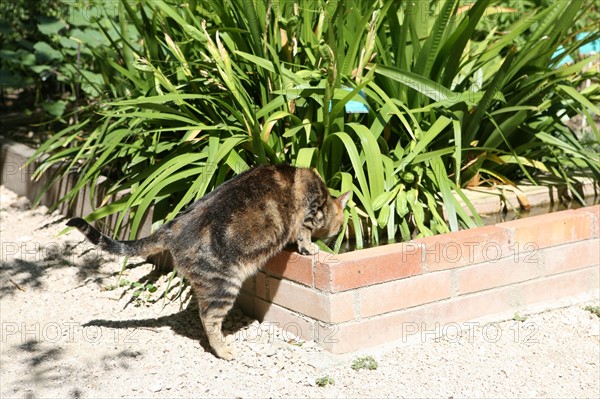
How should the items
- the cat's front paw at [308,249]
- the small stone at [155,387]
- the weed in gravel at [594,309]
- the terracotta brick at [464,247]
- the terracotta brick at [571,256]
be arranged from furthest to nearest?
1. the terracotta brick at [571,256]
2. the weed in gravel at [594,309]
3. the terracotta brick at [464,247]
4. the cat's front paw at [308,249]
5. the small stone at [155,387]

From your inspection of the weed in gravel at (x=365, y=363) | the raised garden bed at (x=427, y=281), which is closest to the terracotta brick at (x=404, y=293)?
the raised garden bed at (x=427, y=281)

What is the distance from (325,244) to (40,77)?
13.6 ft

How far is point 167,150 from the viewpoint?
5312 mm

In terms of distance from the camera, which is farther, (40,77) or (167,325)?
(40,77)

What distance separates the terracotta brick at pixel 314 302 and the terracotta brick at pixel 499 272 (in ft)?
2.54

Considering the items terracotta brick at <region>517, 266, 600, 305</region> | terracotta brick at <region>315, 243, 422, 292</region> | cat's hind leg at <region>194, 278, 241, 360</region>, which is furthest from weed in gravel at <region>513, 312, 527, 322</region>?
cat's hind leg at <region>194, 278, 241, 360</region>

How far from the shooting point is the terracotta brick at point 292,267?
4260 mm

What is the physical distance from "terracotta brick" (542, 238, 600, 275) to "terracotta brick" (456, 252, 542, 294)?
3.6 inches

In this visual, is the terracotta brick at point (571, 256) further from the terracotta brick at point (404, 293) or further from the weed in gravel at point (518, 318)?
the terracotta brick at point (404, 293)

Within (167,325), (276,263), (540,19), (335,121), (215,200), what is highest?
(540,19)

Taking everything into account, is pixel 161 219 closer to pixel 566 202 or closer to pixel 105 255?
pixel 105 255

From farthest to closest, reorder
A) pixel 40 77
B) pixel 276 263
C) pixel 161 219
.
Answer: pixel 40 77 < pixel 161 219 < pixel 276 263

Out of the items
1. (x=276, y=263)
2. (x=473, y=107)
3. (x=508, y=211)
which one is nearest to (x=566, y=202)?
(x=508, y=211)

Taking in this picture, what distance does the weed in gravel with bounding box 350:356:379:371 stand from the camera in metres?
4.07
